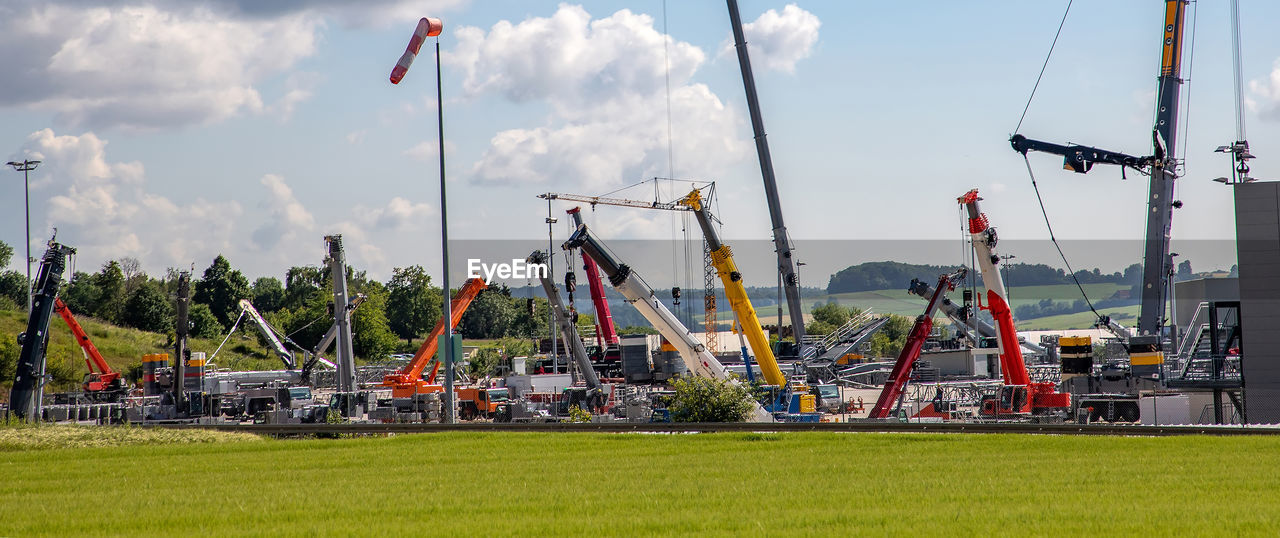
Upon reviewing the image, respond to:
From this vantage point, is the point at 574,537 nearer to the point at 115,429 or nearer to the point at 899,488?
the point at 899,488

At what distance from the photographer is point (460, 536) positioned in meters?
11.1

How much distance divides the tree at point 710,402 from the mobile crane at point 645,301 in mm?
13053

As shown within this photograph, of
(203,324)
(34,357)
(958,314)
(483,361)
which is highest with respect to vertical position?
(203,324)

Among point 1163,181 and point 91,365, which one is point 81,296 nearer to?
point 91,365

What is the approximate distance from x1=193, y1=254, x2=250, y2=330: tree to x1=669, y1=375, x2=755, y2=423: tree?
92551 millimetres

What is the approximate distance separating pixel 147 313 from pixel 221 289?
1673 cm

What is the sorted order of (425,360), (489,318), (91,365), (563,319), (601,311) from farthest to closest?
1. (489,318)
2. (601,311)
3. (91,365)
4. (425,360)
5. (563,319)

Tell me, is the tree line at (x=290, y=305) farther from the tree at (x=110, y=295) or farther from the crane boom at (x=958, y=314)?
the crane boom at (x=958, y=314)

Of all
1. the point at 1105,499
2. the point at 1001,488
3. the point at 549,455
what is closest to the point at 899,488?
the point at 1001,488

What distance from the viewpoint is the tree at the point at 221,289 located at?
11412 cm

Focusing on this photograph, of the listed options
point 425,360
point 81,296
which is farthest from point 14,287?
point 425,360

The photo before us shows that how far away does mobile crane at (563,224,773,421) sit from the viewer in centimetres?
4219

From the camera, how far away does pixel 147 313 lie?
98.4 metres

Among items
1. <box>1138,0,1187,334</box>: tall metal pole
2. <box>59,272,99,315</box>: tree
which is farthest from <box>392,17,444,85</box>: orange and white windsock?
<box>59,272,99,315</box>: tree
